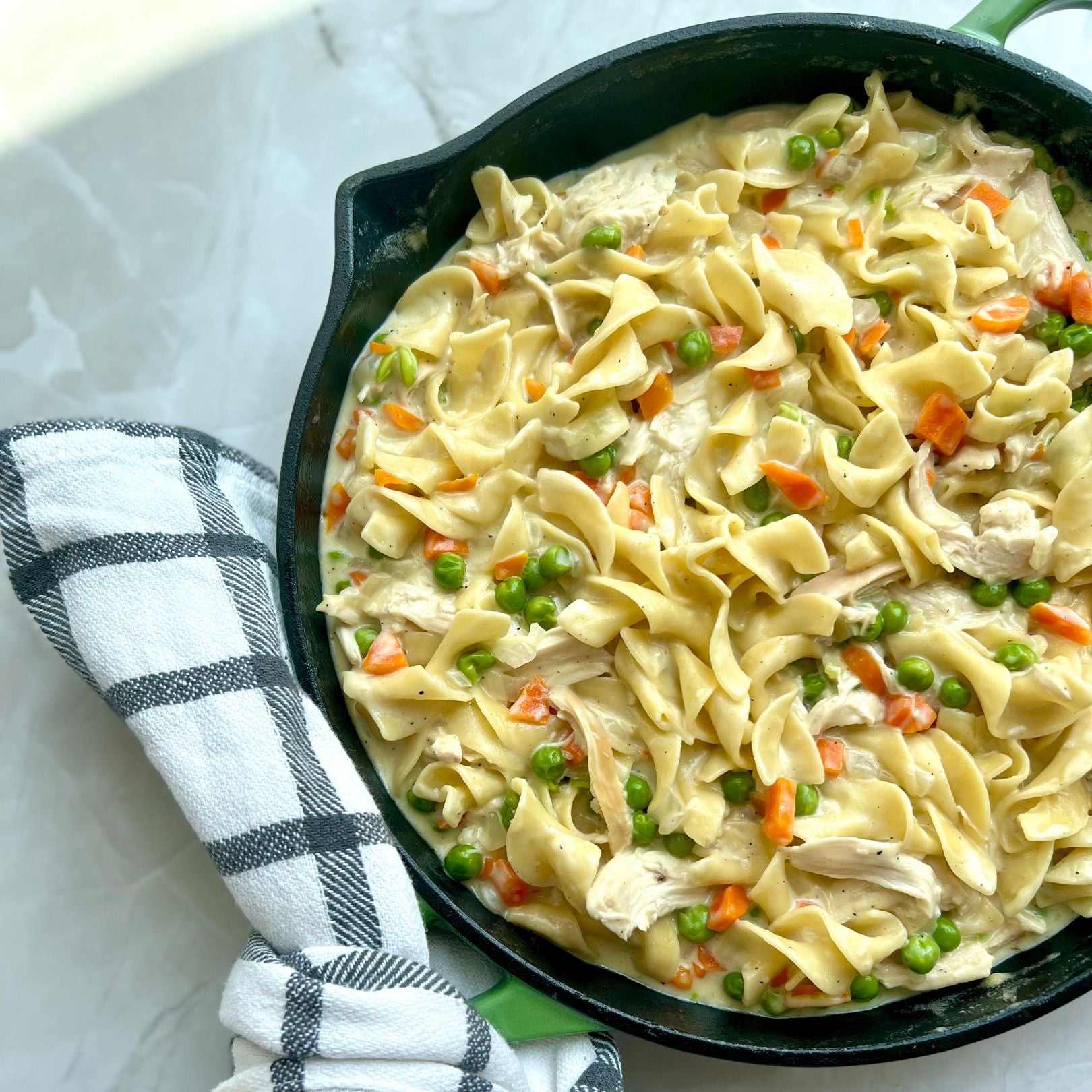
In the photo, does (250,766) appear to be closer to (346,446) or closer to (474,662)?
(474,662)

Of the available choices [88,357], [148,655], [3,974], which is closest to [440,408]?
[148,655]

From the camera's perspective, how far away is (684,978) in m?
3.70

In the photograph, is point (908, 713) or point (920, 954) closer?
point (920, 954)

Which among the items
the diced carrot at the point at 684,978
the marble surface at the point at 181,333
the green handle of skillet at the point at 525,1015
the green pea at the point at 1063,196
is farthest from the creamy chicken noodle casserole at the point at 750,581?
the marble surface at the point at 181,333

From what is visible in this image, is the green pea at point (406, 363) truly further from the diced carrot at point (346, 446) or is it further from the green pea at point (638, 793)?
the green pea at point (638, 793)

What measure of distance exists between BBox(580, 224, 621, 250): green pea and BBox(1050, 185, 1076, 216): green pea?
1.63 metres

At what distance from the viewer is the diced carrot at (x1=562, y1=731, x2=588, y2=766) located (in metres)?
3.65

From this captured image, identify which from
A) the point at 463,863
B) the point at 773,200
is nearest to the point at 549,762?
the point at 463,863

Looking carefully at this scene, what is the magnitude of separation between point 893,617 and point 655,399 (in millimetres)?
1110

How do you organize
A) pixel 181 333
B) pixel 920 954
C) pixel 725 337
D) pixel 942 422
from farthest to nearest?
pixel 181 333 < pixel 725 337 < pixel 942 422 < pixel 920 954

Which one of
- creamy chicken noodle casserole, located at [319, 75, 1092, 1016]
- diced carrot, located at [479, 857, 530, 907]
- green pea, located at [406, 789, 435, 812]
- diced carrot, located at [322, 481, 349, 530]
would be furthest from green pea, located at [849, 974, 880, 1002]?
diced carrot, located at [322, 481, 349, 530]

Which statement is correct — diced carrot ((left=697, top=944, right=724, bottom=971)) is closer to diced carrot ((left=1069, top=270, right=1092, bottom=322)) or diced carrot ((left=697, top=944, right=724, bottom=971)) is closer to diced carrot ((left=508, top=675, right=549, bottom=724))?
diced carrot ((left=508, top=675, right=549, bottom=724))

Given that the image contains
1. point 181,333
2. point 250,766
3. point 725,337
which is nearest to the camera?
point 250,766

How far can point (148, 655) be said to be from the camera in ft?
11.5
